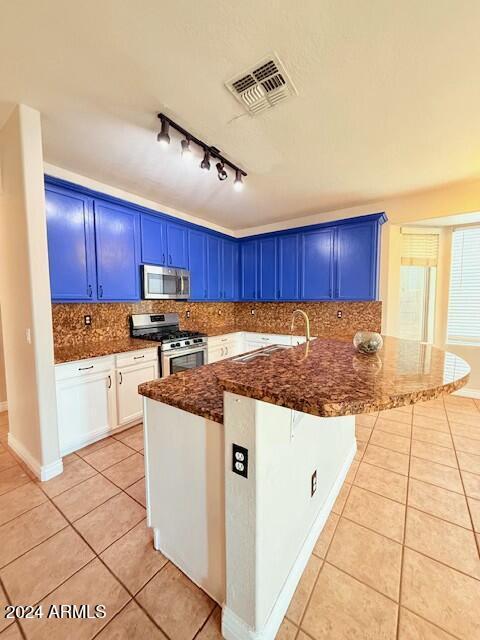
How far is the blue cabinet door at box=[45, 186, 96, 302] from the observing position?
8.09ft

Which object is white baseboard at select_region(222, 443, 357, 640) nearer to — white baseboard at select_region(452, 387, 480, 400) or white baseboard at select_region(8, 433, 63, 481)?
white baseboard at select_region(8, 433, 63, 481)

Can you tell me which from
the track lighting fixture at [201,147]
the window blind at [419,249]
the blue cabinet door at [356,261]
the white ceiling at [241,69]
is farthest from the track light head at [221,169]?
the window blind at [419,249]

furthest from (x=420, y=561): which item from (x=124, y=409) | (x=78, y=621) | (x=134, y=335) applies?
(x=134, y=335)

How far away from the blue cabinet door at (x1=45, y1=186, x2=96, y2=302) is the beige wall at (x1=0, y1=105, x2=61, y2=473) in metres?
0.36

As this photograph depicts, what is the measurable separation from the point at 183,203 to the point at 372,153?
2.31 m

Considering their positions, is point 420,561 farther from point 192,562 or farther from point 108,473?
point 108,473

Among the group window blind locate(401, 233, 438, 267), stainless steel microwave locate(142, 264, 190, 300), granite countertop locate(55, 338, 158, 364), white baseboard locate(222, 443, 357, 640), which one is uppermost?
window blind locate(401, 233, 438, 267)

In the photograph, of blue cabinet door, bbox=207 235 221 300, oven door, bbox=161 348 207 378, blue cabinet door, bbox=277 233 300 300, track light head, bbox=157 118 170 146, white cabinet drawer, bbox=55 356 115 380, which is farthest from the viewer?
blue cabinet door, bbox=207 235 221 300

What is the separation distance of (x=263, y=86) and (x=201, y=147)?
78cm

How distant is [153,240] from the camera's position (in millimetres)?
3416

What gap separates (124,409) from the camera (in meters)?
2.70

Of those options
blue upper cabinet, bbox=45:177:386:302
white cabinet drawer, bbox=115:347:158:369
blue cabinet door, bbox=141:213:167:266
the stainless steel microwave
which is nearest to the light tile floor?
white cabinet drawer, bbox=115:347:158:369

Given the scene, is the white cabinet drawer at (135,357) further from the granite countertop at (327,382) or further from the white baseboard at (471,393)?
the white baseboard at (471,393)

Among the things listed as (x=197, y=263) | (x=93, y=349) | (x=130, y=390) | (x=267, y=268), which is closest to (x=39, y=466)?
(x=130, y=390)
